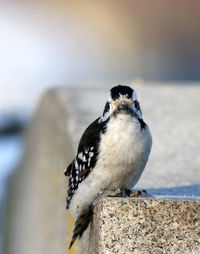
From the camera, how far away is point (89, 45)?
1711cm

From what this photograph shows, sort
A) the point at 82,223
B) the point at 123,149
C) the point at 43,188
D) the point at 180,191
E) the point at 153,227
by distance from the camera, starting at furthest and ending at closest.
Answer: the point at 43,188 → the point at 180,191 → the point at 82,223 → the point at 123,149 → the point at 153,227

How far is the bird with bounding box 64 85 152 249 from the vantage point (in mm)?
4336

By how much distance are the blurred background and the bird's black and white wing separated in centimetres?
755

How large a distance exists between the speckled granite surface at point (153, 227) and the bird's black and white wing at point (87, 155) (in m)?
0.69

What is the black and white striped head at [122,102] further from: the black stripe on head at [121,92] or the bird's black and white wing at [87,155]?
the bird's black and white wing at [87,155]

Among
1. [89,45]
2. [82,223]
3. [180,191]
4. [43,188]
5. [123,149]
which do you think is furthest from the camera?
[89,45]

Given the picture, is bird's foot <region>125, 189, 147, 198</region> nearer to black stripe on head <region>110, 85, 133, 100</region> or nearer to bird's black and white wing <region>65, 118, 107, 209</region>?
bird's black and white wing <region>65, 118, 107, 209</region>

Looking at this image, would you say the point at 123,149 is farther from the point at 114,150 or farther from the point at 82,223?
the point at 82,223

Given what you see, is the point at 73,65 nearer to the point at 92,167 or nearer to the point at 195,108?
the point at 195,108

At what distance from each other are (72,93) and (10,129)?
462 cm

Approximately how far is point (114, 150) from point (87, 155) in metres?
0.25

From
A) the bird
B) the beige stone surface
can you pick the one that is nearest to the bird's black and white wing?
the bird

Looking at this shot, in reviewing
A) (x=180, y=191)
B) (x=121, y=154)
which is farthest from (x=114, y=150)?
(x=180, y=191)

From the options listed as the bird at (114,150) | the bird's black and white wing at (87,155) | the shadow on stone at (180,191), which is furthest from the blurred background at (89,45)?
the bird at (114,150)
